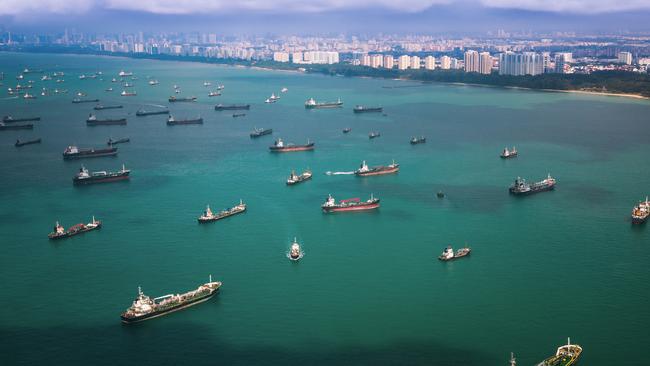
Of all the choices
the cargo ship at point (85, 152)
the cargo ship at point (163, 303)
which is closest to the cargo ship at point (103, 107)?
the cargo ship at point (85, 152)

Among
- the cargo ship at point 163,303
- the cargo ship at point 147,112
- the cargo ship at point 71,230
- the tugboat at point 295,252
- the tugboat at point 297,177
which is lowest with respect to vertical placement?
the cargo ship at point 163,303

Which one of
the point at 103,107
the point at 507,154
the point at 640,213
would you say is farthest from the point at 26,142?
the point at 640,213

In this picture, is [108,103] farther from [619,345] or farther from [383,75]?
[619,345]

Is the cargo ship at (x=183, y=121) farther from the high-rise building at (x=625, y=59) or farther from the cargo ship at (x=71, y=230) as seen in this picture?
the high-rise building at (x=625, y=59)

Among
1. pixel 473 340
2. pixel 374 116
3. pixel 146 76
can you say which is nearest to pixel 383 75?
pixel 146 76

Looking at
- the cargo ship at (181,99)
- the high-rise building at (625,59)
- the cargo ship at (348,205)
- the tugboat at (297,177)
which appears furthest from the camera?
the high-rise building at (625,59)

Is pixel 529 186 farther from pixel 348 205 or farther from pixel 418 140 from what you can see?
pixel 418 140
